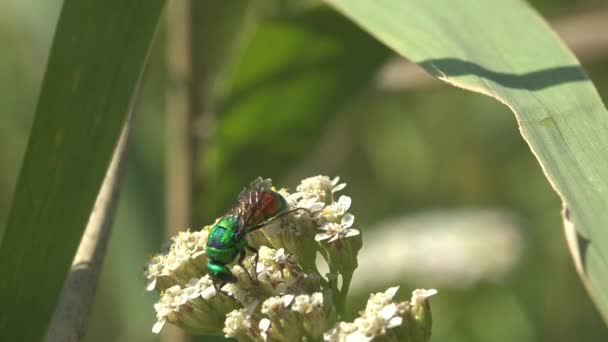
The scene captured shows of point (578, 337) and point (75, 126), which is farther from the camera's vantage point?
point (578, 337)

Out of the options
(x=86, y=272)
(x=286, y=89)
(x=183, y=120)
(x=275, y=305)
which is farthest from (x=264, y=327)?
(x=286, y=89)

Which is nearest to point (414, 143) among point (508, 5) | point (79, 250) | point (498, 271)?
point (498, 271)

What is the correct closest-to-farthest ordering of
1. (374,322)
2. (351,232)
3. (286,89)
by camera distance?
(374,322), (351,232), (286,89)

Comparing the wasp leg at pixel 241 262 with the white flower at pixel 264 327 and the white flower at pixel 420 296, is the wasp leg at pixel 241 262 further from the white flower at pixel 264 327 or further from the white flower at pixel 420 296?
the white flower at pixel 420 296

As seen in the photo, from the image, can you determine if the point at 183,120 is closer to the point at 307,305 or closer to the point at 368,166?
the point at 307,305

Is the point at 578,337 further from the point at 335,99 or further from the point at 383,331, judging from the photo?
the point at 383,331

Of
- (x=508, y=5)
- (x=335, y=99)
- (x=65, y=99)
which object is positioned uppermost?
(x=65, y=99)
